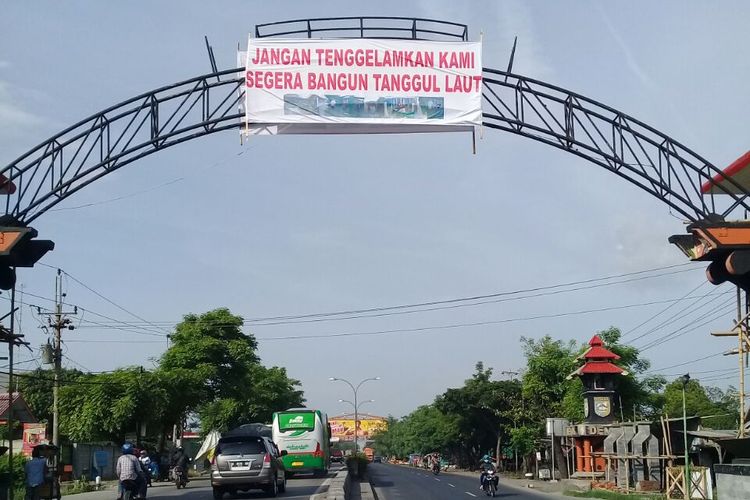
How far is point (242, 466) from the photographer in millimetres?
23969

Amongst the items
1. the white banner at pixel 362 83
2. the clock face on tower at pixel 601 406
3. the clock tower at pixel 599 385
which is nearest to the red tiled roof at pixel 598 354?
the clock tower at pixel 599 385

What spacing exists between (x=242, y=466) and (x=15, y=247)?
368 inches

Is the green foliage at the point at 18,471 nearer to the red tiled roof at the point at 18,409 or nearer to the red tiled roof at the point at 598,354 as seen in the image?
the red tiled roof at the point at 18,409

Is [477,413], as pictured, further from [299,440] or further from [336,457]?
[299,440]

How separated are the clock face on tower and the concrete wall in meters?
26.5

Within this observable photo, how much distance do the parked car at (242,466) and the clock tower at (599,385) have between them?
A: 73.3 ft

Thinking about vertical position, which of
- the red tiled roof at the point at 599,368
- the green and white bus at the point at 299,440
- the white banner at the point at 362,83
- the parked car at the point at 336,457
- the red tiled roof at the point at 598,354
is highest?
the white banner at the point at 362,83

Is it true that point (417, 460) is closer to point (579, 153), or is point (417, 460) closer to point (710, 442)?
point (710, 442)

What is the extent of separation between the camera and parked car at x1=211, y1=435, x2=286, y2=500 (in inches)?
938

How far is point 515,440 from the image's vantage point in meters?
57.6

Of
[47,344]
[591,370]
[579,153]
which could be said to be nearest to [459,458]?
[591,370]

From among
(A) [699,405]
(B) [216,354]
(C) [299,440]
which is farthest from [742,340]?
(A) [699,405]

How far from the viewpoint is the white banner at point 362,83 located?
1811cm

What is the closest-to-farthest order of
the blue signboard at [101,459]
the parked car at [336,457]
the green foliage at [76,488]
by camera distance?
the green foliage at [76,488] → the blue signboard at [101,459] → the parked car at [336,457]
